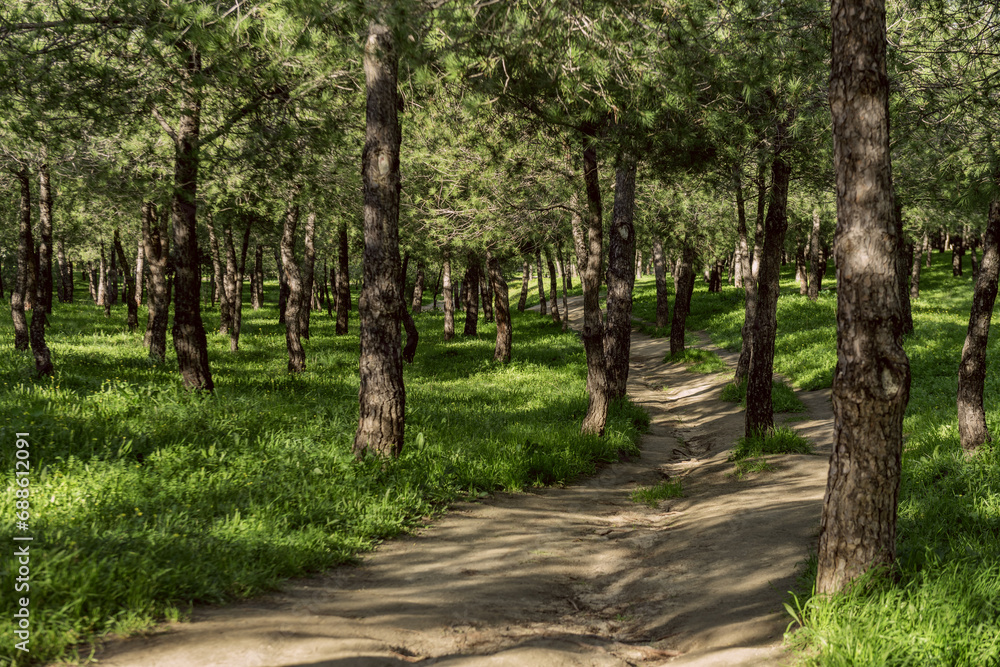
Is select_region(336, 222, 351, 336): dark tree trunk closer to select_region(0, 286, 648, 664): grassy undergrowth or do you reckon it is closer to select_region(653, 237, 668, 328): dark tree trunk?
select_region(0, 286, 648, 664): grassy undergrowth

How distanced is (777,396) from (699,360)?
574cm

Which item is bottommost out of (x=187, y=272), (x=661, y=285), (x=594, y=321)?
(x=594, y=321)

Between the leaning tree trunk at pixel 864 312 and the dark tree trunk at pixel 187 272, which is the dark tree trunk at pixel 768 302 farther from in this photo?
the dark tree trunk at pixel 187 272

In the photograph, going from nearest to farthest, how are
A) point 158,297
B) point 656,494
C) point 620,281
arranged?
Answer: point 656,494, point 620,281, point 158,297

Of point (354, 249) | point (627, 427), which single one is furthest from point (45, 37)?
point (354, 249)

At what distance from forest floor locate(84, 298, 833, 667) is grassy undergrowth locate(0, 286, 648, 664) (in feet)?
0.99

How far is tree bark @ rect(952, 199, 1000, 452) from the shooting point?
7.46 metres

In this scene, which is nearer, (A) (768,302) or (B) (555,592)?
(B) (555,592)

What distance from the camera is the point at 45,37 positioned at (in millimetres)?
7637

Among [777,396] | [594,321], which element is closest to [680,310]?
[777,396]

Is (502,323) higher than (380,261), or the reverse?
(380,261)

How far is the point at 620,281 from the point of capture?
12.7 metres

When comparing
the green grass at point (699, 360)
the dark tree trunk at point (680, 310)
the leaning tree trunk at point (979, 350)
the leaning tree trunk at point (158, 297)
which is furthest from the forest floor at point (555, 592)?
the dark tree trunk at point (680, 310)

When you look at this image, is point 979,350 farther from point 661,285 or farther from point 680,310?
point 661,285
